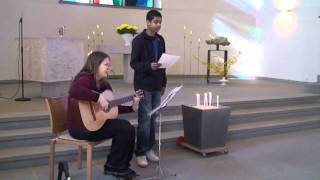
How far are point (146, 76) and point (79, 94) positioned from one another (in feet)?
3.17

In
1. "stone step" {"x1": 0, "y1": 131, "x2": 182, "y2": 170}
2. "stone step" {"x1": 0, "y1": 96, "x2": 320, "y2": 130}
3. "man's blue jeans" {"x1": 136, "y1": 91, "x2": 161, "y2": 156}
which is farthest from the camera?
"stone step" {"x1": 0, "y1": 96, "x2": 320, "y2": 130}

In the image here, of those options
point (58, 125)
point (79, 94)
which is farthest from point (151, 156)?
point (79, 94)

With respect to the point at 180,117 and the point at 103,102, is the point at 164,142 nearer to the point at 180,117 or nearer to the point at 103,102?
the point at 180,117

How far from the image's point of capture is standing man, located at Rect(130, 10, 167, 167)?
3854mm

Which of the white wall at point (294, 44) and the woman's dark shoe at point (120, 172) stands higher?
the white wall at point (294, 44)

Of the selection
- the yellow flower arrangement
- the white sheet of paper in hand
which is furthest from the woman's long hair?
the yellow flower arrangement

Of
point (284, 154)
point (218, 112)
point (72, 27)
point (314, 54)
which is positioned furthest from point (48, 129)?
point (314, 54)

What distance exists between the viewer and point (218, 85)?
8234mm

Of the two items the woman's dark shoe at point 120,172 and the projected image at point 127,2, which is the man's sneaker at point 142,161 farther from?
the projected image at point 127,2

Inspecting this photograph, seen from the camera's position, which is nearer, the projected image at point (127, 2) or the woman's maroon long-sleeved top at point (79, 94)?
the woman's maroon long-sleeved top at point (79, 94)

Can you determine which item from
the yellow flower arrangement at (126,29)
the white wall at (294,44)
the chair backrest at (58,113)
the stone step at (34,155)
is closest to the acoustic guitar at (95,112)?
the chair backrest at (58,113)

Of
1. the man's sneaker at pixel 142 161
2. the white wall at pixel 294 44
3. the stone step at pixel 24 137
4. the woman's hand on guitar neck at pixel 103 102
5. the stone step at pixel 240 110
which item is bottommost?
the man's sneaker at pixel 142 161

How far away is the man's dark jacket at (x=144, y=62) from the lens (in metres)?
3.86

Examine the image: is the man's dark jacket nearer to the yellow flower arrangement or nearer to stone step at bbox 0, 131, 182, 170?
stone step at bbox 0, 131, 182, 170
